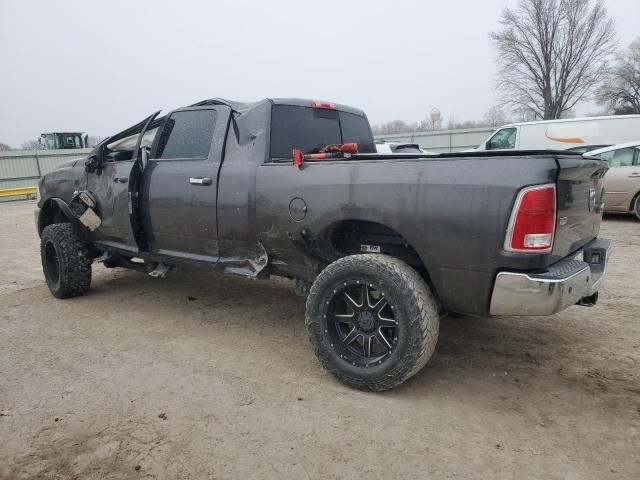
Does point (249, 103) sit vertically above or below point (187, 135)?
above

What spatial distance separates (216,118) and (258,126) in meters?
0.49

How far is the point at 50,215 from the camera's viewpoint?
5590 mm

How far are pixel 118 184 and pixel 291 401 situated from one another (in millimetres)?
2784

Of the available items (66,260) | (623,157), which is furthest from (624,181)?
(66,260)

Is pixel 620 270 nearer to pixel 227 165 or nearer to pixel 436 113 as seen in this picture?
pixel 227 165

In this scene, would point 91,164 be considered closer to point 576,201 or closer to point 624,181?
point 576,201

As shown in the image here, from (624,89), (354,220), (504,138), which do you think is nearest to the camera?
(354,220)

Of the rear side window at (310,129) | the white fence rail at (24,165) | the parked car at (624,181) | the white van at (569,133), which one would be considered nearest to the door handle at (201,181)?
the rear side window at (310,129)

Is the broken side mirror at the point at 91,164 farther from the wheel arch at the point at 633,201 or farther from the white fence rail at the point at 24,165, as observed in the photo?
the white fence rail at the point at 24,165

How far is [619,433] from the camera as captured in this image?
2.46 meters

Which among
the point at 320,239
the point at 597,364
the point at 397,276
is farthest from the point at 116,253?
the point at 597,364

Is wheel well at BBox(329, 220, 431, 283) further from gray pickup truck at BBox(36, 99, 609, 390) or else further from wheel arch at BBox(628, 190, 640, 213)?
wheel arch at BBox(628, 190, 640, 213)

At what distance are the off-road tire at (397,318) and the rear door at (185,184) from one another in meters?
1.23

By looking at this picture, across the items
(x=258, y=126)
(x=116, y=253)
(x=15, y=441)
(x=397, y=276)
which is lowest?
(x=15, y=441)
